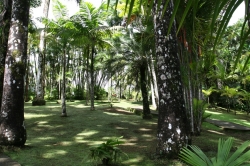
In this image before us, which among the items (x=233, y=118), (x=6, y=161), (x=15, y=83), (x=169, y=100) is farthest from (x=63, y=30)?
(x=233, y=118)

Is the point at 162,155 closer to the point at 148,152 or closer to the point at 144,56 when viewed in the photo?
the point at 148,152

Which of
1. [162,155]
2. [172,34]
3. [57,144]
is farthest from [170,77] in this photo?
[57,144]

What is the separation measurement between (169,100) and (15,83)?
4.17 metres

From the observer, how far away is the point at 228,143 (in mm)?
2547

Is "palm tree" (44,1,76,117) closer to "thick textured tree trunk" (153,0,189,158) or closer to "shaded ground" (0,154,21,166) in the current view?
"shaded ground" (0,154,21,166)

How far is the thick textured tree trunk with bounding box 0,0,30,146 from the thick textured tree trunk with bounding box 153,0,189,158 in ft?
12.3

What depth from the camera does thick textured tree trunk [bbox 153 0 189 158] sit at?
17.4 feet

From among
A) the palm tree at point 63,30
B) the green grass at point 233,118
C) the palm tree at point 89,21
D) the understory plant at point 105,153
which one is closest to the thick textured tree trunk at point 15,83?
the understory plant at point 105,153

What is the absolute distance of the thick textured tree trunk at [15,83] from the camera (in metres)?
5.95

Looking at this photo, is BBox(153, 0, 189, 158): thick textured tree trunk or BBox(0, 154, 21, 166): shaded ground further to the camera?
BBox(153, 0, 189, 158): thick textured tree trunk

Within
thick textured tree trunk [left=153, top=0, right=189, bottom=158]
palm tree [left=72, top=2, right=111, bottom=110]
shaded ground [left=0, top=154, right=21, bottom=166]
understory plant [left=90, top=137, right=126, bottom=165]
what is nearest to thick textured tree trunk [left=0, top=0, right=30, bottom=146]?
shaded ground [left=0, top=154, right=21, bottom=166]

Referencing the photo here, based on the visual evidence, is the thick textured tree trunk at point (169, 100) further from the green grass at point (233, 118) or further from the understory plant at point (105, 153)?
the green grass at point (233, 118)

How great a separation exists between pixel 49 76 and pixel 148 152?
3851 centimetres

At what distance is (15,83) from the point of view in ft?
20.3
